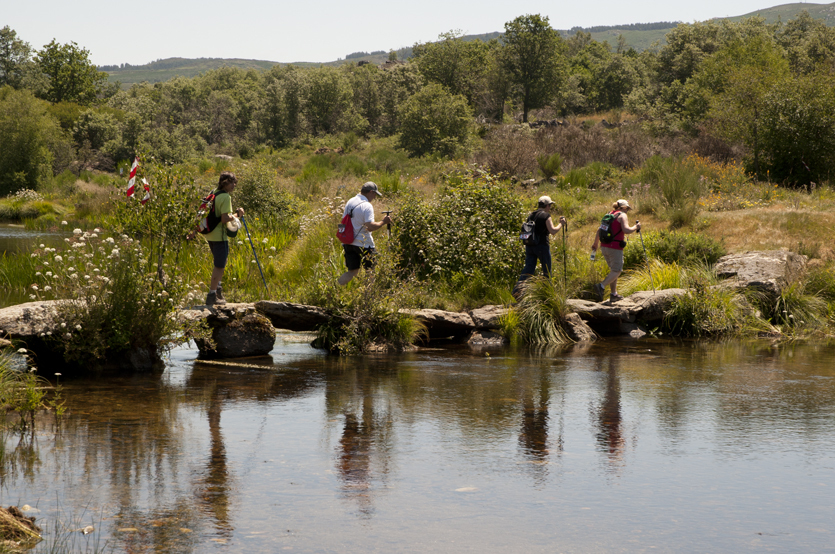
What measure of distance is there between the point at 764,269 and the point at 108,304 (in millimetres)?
12034

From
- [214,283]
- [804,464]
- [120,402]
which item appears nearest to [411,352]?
[214,283]

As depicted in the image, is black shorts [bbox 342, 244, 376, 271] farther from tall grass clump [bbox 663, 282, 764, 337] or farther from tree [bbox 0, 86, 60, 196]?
tree [bbox 0, 86, 60, 196]

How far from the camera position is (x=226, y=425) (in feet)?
23.1

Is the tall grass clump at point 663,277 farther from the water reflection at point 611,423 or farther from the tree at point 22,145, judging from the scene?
the tree at point 22,145

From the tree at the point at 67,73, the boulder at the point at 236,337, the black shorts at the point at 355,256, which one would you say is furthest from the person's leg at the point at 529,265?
the tree at the point at 67,73

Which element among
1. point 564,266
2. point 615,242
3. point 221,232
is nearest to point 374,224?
point 221,232

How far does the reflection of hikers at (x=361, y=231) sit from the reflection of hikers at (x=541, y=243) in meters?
2.89

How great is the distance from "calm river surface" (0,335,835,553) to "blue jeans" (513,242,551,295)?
13.0ft

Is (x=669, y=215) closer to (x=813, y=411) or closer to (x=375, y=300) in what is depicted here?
(x=375, y=300)

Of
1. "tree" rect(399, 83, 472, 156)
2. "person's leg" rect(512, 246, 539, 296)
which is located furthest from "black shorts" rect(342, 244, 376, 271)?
"tree" rect(399, 83, 472, 156)

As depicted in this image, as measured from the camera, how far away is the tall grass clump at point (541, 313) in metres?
12.8

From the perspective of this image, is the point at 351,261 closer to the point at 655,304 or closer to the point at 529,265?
the point at 529,265

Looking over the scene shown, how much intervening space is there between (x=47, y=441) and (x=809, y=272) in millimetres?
14322

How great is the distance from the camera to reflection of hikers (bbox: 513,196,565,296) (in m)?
13.2
